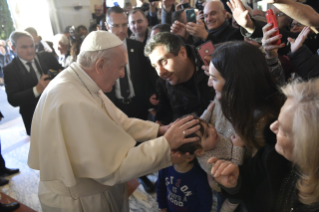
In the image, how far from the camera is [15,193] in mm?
3045

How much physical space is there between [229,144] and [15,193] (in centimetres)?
304

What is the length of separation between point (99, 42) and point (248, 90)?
1140mm

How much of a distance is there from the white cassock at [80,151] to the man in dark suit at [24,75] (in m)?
1.75

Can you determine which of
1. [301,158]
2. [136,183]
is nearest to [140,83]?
[136,183]

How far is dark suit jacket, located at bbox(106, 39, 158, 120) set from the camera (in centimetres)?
313

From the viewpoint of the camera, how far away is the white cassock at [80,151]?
1400mm

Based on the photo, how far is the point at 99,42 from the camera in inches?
66.4

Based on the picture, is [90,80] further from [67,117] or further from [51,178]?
[51,178]

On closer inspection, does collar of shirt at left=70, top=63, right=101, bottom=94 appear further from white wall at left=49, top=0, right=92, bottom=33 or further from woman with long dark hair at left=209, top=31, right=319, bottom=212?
white wall at left=49, top=0, right=92, bottom=33

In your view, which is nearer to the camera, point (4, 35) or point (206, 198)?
point (206, 198)

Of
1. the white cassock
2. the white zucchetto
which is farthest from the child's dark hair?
the white zucchetto

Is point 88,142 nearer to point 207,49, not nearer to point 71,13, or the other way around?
point 207,49

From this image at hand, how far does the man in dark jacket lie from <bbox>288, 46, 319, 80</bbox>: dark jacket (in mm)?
775

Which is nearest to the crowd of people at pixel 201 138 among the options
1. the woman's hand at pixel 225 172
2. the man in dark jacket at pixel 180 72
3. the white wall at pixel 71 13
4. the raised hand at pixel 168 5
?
the woman's hand at pixel 225 172
